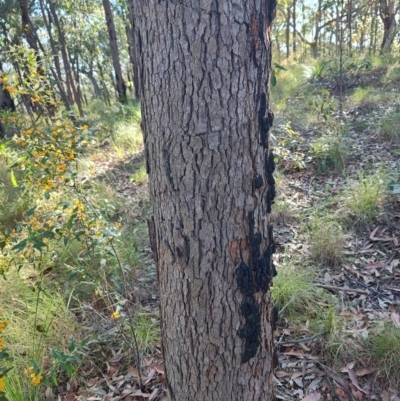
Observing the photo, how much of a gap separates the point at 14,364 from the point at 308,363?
5.28 ft

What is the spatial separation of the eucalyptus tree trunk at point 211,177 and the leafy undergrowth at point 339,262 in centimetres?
64

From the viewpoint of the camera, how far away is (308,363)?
1.90m

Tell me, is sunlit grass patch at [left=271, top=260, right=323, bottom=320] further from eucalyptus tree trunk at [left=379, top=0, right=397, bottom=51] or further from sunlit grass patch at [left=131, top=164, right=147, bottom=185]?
eucalyptus tree trunk at [left=379, top=0, right=397, bottom=51]

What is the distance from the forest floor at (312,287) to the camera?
1.82 m


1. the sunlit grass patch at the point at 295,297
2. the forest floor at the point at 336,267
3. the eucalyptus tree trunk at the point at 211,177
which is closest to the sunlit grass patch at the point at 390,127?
the forest floor at the point at 336,267

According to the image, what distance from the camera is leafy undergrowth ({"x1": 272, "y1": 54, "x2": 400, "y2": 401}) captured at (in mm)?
1799

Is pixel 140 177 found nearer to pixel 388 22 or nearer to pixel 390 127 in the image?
pixel 390 127

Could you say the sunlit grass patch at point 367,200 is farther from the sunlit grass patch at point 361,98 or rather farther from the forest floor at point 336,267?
the sunlit grass patch at point 361,98

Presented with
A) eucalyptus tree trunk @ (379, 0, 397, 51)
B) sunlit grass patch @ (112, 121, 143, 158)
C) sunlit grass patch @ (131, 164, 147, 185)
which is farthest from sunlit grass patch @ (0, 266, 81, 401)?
eucalyptus tree trunk @ (379, 0, 397, 51)

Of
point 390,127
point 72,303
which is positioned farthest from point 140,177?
point 390,127

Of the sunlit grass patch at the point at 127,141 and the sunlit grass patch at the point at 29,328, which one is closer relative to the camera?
the sunlit grass patch at the point at 29,328

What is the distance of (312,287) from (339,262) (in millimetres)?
481

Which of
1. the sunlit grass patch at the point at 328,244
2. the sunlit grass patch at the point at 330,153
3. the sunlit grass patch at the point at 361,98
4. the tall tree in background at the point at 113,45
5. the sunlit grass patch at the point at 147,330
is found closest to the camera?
the sunlit grass patch at the point at 147,330

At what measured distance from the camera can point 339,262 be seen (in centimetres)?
262
